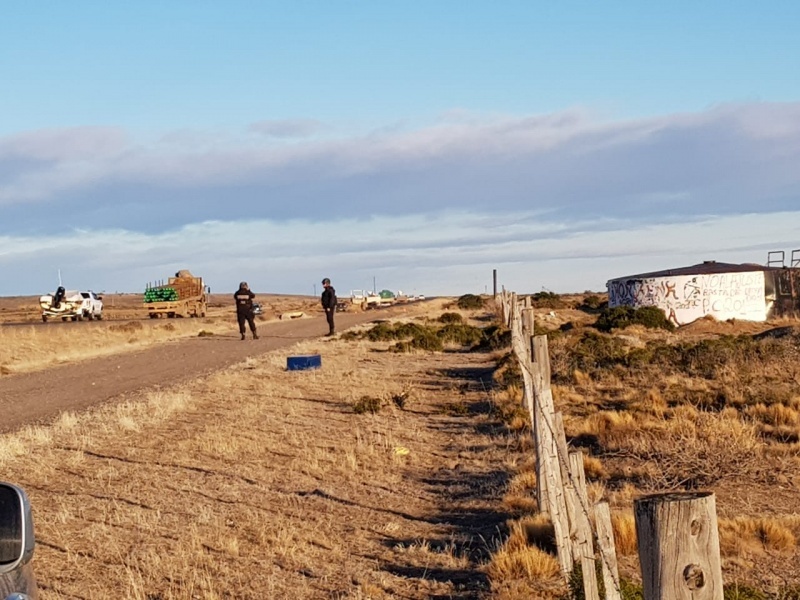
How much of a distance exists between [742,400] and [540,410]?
26.0 feet

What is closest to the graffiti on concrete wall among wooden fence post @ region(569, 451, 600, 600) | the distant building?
the distant building

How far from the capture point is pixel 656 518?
9.53ft

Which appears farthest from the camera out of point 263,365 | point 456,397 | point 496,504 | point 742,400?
point 263,365

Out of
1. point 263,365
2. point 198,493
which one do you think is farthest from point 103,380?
point 198,493

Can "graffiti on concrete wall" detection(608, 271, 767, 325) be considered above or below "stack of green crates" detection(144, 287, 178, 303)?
below

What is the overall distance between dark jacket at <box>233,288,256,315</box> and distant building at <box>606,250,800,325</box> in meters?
19.8

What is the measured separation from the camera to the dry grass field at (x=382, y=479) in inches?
276

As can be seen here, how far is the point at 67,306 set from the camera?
180ft

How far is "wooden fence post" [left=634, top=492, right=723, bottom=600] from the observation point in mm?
2867

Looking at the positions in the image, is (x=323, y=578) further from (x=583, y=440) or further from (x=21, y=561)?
(x=583, y=440)

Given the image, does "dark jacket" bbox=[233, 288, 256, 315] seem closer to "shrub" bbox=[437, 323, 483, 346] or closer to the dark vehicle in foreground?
"shrub" bbox=[437, 323, 483, 346]

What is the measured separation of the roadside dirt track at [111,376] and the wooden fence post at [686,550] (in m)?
13.0

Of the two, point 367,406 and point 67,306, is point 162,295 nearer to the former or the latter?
point 67,306

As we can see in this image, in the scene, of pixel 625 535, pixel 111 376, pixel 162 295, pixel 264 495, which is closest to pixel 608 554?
pixel 625 535
